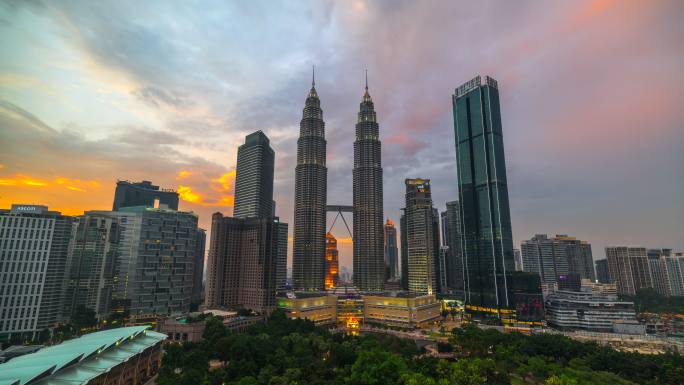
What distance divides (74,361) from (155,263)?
310ft

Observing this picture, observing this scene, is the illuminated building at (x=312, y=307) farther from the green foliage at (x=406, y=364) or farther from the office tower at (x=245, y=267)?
the green foliage at (x=406, y=364)

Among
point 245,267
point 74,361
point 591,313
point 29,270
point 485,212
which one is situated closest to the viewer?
point 74,361

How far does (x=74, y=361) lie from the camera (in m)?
54.9

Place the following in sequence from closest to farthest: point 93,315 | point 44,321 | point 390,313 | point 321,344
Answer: point 321,344
point 44,321
point 93,315
point 390,313

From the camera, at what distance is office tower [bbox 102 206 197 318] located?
456ft

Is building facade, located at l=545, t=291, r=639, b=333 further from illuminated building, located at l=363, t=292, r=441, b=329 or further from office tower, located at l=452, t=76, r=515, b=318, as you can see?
illuminated building, located at l=363, t=292, r=441, b=329

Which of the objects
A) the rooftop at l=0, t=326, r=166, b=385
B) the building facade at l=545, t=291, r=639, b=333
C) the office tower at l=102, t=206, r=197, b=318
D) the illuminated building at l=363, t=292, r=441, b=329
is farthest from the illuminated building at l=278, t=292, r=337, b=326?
the building facade at l=545, t=291, r=639, b=333

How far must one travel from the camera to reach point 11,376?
148ft

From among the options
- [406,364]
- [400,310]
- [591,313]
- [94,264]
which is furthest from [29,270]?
[591,313]

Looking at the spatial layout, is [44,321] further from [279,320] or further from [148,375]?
[279,320]

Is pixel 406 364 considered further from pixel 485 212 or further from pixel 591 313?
pixel 485 212

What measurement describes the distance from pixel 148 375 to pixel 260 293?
97269 mm

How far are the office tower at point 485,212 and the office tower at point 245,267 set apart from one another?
374ft

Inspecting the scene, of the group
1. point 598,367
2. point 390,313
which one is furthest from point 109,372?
point 390,313
